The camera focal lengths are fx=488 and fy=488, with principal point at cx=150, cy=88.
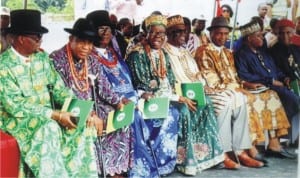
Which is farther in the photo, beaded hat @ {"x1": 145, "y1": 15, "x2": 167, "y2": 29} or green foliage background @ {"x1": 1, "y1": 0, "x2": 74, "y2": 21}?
beaded hat @ {"x1": 145, "y1": 15, "x2": 167, "y2": 29}

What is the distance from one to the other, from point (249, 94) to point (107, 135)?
957mm

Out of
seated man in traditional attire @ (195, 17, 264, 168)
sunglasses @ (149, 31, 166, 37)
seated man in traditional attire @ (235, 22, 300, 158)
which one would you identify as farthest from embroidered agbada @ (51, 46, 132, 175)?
seated man in traditional attire @ (235, 22, 300, 158)

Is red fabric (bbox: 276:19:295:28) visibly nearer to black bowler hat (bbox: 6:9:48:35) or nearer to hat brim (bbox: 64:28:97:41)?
hat brim (bbox: 64:28:97:41)

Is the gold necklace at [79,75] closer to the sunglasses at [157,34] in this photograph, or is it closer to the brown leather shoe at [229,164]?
the sunglasses at [157,34]

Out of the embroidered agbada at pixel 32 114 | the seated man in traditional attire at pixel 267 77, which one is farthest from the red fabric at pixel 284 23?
the embroidered agbada at pixel 32 114

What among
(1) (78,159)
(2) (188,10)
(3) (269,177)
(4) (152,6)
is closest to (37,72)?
(1) (78,159)

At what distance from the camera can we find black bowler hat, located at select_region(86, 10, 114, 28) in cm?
253

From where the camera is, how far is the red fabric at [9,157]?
231 centimetres

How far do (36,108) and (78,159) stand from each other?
0.35m

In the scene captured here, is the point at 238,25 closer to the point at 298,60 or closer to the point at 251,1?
the point at 251,1

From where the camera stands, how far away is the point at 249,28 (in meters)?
2.93

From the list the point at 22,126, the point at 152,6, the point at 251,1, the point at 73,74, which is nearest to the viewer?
the point at 22,126

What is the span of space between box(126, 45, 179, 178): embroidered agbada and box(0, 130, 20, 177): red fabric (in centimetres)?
65

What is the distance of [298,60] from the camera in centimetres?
304
